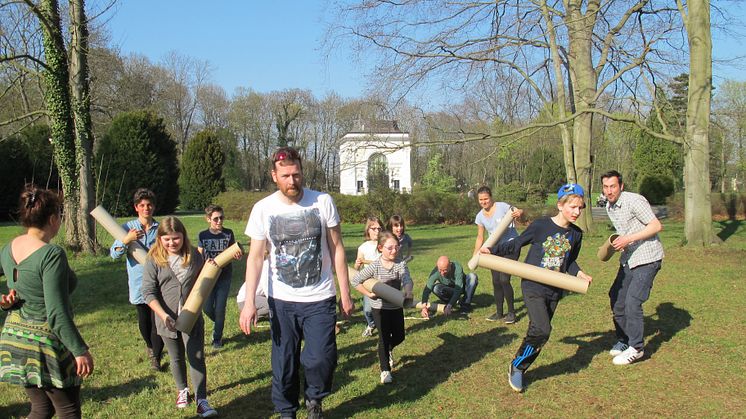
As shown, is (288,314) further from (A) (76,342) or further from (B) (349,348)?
(B) (349,348)

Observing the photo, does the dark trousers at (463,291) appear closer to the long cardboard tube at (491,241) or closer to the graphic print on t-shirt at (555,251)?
the long cardboard tube at (491,241)

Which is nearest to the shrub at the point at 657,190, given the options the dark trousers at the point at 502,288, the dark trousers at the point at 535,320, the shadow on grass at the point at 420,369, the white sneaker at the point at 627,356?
the dark trousers at the point at 502,288

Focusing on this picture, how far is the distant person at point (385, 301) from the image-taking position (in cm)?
543

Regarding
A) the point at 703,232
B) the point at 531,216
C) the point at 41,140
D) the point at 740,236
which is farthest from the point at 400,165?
the point at 703,232

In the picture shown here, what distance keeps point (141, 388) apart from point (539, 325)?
3.82m

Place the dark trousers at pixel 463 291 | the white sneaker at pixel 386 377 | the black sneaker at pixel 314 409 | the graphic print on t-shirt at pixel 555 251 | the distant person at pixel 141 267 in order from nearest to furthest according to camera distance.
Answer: the black sneaker at pixel 314 409 → the graphic print on t-shirt at pixel 555 251 → the white sneaker at pixel 386 377 → the distant person at pixel 141 267 → the dark trousers at pixel 463 291

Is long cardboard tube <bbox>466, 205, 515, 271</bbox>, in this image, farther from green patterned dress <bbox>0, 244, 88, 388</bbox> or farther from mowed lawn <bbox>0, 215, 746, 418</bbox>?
green patterned dress <bbox>0, 244, 88, 388</bbox>

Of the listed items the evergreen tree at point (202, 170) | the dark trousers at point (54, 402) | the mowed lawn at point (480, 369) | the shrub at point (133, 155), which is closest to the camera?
the dark trousers at point (54, 402)

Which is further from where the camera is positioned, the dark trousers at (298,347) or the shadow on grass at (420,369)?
the shadow on grass at (420,369)

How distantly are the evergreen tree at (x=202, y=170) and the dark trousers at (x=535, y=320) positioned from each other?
123ft

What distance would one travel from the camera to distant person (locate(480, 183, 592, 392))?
16.8ft

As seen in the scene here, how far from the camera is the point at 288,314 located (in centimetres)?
406

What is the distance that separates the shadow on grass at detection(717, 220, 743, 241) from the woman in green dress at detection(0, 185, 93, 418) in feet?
69.3

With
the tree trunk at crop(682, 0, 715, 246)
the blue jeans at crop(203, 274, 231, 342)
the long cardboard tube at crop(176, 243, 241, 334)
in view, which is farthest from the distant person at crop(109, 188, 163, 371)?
the tree trunk at crop(682, 0, 715, 246)
